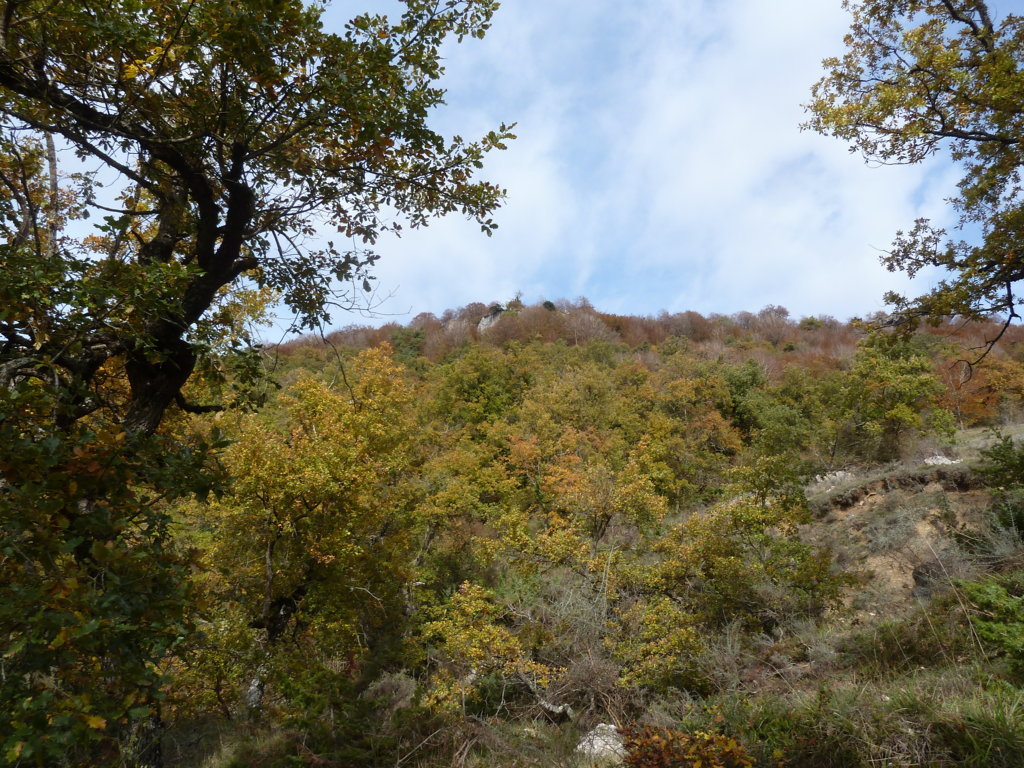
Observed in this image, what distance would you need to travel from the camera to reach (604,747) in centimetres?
535

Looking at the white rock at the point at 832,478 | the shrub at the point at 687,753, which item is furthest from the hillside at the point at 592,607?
the white rock at the point at 832,478

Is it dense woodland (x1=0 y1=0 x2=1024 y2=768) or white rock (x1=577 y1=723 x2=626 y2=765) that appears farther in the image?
white rock (x1=577 y1=723 x2=626 y2=765)

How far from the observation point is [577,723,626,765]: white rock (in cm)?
491

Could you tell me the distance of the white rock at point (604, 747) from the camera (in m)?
4.91

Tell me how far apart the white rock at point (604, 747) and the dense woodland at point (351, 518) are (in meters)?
0.11

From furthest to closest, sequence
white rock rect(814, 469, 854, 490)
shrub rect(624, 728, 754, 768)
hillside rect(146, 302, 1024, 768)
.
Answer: white rock rect(814, 469, 854, 490)
hillside rect(146, 302, 1024, 768)
shrub rect(624, 728, 754, 768)

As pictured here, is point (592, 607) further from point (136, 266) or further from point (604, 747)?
point (136, 266)

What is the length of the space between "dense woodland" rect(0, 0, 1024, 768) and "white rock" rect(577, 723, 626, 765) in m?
0.11

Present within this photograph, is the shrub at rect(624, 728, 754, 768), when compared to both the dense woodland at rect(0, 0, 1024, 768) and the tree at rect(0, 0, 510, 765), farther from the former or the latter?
the tree at rect(0, 0, 510, 765)

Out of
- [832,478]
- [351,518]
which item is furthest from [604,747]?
[832,478]

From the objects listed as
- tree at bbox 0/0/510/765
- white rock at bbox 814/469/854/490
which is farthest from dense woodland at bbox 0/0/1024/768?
white rock at bbox 814/469/854/490

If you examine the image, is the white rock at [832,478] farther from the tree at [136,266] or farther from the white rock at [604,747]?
the tree at [136,266]

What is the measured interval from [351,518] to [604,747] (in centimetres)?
569

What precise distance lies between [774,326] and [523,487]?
165 feet
